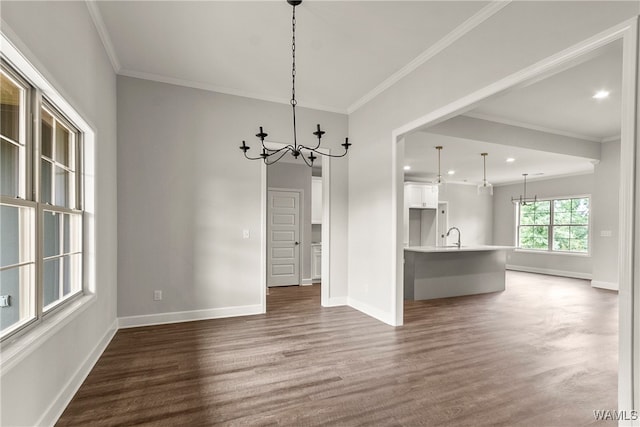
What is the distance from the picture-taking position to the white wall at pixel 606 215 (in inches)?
263

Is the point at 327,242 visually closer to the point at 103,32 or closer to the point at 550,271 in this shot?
the point at 103,32

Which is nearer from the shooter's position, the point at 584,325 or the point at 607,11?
the point at 607,11

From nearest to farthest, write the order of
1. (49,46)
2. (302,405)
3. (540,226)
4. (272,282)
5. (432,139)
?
(49,46), (302,405), (432,139), (272,282), (540,226)

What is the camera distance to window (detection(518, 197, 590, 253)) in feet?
29.0

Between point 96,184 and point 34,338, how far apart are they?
64.1 inches

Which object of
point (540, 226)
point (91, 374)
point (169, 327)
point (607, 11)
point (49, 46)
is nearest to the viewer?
point (49, 46)

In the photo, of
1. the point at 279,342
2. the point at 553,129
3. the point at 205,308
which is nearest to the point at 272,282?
the point at 205,308

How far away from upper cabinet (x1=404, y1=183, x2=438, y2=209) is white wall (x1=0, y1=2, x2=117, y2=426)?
7.48m

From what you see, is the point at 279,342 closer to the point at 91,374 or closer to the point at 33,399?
the point at 91,374

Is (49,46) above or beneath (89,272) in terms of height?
above

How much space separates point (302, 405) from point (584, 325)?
406 cm

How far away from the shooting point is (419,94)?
3.72m

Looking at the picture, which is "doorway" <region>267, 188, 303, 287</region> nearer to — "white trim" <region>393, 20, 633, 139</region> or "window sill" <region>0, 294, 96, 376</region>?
"white trim" <region>393, 20, 633, 139</region>

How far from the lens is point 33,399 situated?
→ 5.88 ft
